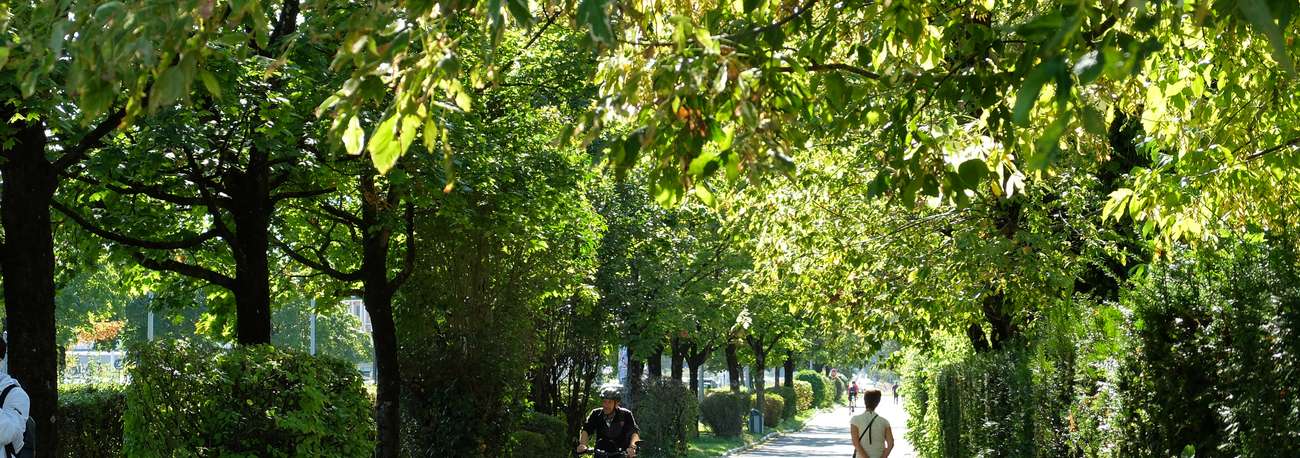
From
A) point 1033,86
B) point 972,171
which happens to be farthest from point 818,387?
point 1033,86

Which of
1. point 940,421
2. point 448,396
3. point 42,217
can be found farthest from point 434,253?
point 940,421

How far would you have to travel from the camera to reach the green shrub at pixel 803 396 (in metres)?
66.1

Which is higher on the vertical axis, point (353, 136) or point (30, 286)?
point (353, 136)

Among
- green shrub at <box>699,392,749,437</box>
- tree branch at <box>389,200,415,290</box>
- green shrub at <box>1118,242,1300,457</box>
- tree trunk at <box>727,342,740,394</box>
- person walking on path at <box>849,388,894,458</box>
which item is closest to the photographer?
green shrub at <box>1118,242,1300,457</box>

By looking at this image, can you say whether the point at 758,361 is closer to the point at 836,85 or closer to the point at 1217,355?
the point at 1217,355

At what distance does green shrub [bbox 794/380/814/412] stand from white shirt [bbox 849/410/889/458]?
50.6 meters

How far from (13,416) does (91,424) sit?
7750 mm

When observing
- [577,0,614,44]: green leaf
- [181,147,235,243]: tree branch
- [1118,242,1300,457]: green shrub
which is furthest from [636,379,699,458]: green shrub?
[577,0,614,44]: green leaf

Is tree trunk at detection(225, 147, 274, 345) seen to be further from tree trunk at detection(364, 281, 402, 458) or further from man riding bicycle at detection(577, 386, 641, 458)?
man riding bicycle at detection(577, 386, 641, 458)

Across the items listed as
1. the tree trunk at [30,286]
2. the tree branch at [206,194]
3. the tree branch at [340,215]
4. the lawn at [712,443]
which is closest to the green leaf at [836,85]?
the tree trunk at [30,286]

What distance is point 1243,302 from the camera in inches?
259

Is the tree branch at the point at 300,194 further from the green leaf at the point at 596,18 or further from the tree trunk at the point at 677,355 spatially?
the tree trunk at the point at 677,355

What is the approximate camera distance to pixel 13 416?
7340 mm

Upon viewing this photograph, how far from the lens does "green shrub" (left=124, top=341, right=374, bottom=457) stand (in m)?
9.52
